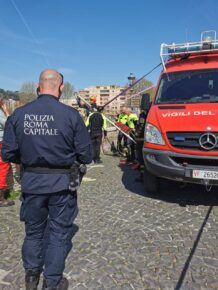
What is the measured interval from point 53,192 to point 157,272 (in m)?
1.46

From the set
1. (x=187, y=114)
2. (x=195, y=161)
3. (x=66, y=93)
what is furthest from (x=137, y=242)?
(x=66, y=93)

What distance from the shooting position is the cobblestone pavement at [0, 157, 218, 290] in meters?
3.54

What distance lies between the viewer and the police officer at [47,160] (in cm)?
302

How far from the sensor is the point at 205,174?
5.38m

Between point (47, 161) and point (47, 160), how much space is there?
12 millimetres

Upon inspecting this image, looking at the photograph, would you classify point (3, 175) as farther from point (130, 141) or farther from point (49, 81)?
point (130, 141)

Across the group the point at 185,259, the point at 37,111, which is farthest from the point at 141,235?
the point at 37,111

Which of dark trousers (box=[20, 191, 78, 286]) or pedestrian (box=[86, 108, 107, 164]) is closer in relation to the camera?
dark trousers (box=[20, 191, 78, 286])

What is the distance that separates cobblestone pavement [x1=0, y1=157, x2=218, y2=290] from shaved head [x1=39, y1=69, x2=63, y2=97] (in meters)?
1.88

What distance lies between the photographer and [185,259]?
3947 millimetres

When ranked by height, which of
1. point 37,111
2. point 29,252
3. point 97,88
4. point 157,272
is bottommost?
point 157,272

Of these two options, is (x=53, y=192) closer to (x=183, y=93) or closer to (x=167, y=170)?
(x=167, y=170)

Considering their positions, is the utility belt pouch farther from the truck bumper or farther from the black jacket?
the truck bumper

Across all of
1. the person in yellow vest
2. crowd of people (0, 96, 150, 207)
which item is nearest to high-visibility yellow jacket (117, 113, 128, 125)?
crowd of people (0, 96, 150, 207)
